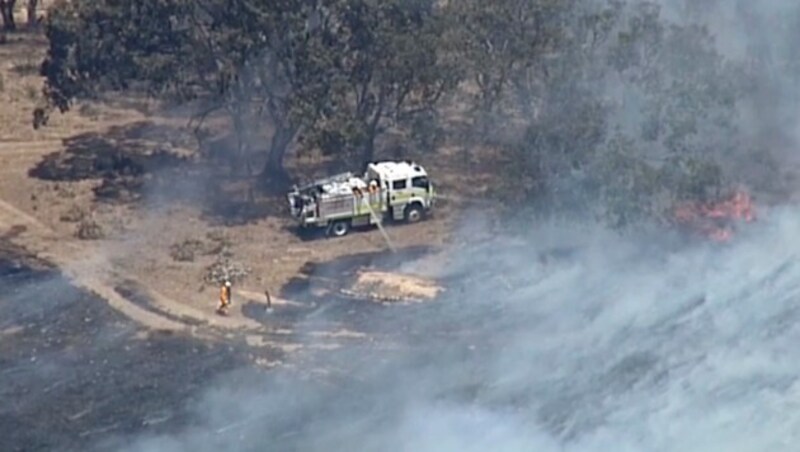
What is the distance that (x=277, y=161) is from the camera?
57.7 metres

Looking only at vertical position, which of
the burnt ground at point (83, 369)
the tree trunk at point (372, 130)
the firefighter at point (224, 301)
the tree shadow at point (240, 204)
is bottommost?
the burnt ground at point (83, 369)

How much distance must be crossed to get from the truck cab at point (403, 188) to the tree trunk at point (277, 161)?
14.5 ft

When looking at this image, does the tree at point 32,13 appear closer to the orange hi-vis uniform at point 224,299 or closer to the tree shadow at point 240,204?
the tree shadow at point 240,204

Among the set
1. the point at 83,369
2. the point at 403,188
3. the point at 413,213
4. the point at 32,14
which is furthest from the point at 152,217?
the point at 32,14

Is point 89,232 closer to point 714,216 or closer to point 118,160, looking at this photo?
point 118,160

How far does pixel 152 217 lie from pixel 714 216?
22186 millimetres

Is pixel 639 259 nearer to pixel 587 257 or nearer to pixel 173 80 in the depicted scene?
pixel 587 257

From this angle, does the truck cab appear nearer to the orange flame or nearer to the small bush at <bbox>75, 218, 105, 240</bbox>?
the orange flame

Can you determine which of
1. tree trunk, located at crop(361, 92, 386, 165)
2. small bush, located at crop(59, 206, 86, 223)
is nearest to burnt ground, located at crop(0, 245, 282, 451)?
small bush, located at crop(59, 206, 86, 223)

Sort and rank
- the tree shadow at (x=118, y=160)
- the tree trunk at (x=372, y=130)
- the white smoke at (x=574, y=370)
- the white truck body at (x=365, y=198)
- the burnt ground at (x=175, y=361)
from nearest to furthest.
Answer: the white smoke at (x=574, y=370) < the burnt ground at (x=175, y=361) < the white truck body at (x=365, y=198) < the tree trunk at (x=372, y=130) < the tree shadow at (x=118, y=160)

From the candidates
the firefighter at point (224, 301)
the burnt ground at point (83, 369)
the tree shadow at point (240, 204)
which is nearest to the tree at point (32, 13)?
the tree shadow at point (240, 204)

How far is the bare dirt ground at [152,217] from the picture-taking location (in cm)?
4809

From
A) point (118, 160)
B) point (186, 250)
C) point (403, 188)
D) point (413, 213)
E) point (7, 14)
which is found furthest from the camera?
A: point (7, 14)

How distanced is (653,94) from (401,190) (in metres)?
11.0
